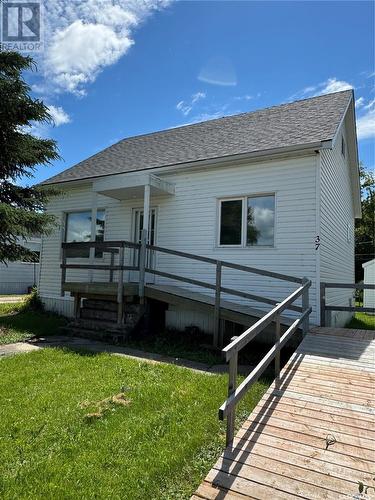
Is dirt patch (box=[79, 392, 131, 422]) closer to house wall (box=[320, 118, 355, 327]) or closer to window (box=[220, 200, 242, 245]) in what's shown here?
house wall (box=[320, 118, 355, 327])

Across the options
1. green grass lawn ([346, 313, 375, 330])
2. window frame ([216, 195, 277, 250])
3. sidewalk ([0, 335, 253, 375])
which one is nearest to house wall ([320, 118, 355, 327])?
green grass lawn ([346, 313, 375, 330])

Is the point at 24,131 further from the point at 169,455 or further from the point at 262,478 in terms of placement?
the point at 262,478

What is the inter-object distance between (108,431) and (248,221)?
6351mm

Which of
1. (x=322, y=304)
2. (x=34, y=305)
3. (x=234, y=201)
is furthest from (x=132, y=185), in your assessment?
(x=34, y=305)

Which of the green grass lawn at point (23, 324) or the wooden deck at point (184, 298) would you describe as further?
the green grass lawn at point (23, 324)

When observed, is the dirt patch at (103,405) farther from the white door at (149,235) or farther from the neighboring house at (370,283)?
the neighboring house at (370,283)

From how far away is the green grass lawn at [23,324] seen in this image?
909 cm

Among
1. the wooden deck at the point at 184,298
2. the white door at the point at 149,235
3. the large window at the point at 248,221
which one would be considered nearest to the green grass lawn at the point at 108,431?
the wooden deck at the point at 184,298

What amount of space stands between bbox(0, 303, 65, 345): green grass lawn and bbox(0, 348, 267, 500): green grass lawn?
326 centimetres

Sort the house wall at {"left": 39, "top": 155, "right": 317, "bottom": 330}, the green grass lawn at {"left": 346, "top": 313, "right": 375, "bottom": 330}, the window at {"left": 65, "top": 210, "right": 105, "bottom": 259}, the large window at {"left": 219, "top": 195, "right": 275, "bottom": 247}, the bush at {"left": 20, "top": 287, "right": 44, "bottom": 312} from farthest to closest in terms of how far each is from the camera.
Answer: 1. the bush at {"left": 20, "top": 287, "right": 44, "bottom": 312}
2. the green grass lawn at {"left": 346, "top": 313, "right": 375, "bottom": 330}
3. the window at {"left": 65, "top": 210, "right": 105, "bottom": 259}
4. the large window at {"left": 219, "top": 195, "right": 275, "bottom": 247}
5. the house wall at {"left": 39, "top": 155, "right": 317, "bottom": 330}

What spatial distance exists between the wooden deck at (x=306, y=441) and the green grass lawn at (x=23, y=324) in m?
6.84

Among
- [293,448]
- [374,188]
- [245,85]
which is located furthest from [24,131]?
[374,188]

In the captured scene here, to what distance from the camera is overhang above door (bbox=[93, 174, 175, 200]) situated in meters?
9.20

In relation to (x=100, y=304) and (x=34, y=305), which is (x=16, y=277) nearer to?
(x=34, y=305)
